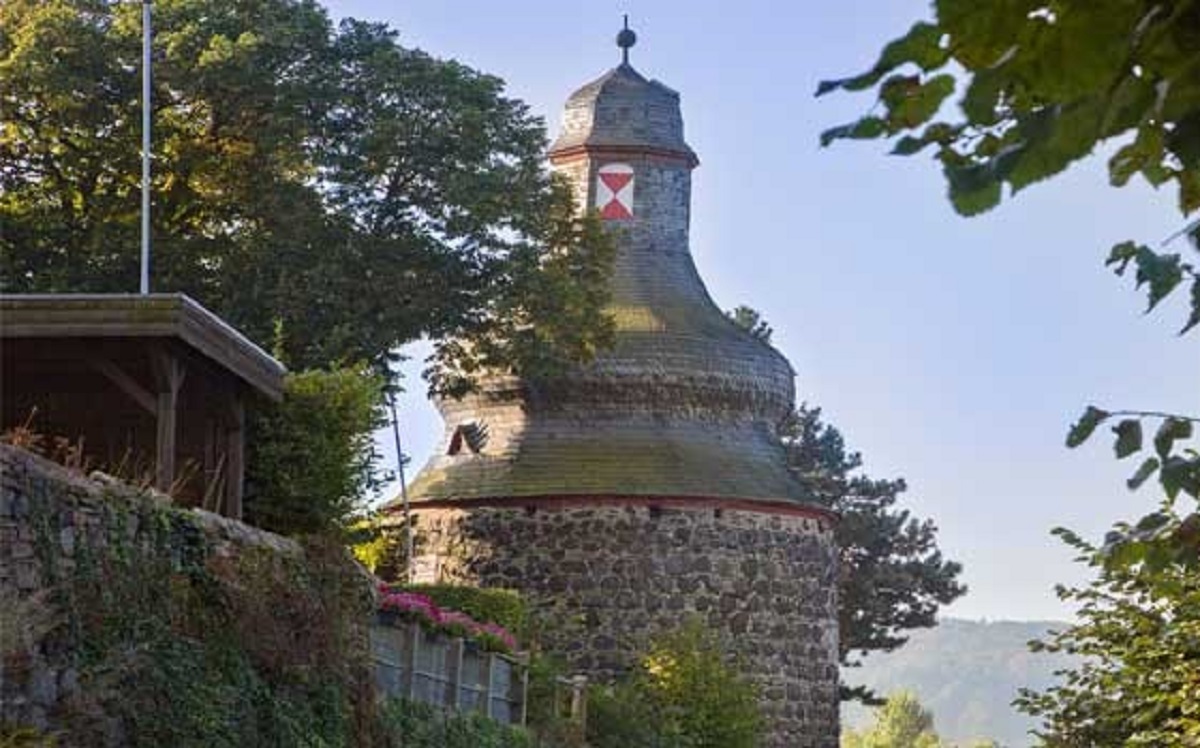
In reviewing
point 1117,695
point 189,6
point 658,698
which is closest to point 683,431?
point 658,698

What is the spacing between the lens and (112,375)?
20.5 m

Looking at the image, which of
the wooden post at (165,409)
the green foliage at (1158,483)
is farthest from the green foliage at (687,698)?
the green foliage at (1158,483)

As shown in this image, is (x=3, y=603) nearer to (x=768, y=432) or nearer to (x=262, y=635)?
(x=262, y=635)

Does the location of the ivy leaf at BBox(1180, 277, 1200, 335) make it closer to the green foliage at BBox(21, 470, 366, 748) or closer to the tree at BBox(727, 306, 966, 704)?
the green foliage at BBox(21, 470, 366, 748)

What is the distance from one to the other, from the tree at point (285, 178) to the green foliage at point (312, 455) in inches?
445

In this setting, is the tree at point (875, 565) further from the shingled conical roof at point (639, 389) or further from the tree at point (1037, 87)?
the tree at point (1037, 87)

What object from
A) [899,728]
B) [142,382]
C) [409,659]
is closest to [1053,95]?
[142,382]

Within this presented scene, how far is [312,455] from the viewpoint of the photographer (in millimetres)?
23516

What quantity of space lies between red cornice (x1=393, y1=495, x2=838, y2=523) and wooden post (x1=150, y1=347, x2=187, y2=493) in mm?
21007

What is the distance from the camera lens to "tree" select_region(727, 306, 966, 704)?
50062 millimetres

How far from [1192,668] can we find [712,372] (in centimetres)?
2550

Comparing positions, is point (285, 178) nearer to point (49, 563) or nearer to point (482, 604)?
point (482, 604)

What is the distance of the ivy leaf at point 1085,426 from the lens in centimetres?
564

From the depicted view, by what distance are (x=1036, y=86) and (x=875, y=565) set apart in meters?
46.6
